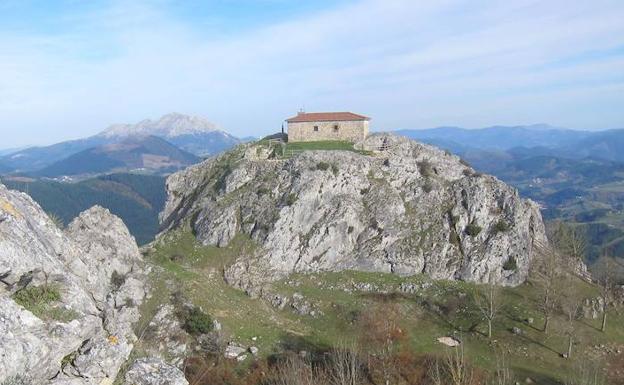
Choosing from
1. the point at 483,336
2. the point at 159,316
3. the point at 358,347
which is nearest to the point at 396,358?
the point at 358,347

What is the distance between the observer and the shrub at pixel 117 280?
182ft

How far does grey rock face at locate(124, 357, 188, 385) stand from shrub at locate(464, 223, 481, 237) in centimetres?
5820

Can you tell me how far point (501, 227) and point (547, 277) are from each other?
894 cm

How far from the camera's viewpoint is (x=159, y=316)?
54.2 m

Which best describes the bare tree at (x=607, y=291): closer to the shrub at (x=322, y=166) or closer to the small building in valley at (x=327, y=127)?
the shrub at (x=322, y=166)

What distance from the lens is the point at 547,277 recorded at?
2645 inches

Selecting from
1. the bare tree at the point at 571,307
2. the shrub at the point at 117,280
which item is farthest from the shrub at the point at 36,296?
the bare tree at the point at 571,307

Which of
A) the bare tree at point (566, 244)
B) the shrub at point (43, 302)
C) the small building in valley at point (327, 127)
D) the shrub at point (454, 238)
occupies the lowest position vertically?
the bare tree at point (566, 244)

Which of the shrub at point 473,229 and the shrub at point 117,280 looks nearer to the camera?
the shrub at point 117,280

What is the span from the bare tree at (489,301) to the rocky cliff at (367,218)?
2605 mm

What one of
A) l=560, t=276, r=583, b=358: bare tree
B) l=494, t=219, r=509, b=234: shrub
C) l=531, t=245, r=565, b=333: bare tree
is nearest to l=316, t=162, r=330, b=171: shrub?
l=494, t=219, r=509, b=234: shrub

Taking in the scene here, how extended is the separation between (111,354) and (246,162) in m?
62.5

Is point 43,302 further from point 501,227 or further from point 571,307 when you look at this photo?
point 501,227

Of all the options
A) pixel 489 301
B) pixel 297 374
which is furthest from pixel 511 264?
pixel 297 374
